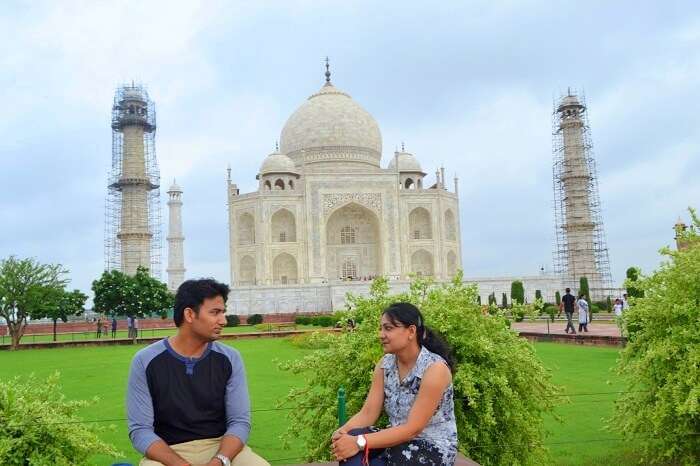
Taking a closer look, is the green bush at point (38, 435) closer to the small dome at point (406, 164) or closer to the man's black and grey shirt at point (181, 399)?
the man's black and grey shirt at point (181, 399)

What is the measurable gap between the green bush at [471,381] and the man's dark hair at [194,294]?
99cm

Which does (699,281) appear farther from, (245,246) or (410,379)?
(245,246)

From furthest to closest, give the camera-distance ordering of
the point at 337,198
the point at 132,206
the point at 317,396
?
the point at 132,206 → the point at 337,198 → the point at 317,396

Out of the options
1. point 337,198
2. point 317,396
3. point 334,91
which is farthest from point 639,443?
point 334,91

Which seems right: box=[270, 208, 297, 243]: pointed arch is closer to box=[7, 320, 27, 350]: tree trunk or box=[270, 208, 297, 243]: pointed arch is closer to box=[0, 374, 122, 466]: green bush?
box=[7, 320, 27, 350]: tree trunk

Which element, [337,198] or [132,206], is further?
[132,206]

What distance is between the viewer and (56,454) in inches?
119

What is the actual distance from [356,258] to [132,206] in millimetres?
12013

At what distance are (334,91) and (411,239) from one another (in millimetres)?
9437

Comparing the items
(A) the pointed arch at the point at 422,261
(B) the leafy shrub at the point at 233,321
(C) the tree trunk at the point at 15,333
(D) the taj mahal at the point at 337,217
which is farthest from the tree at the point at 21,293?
(A) the pointed arch at the point at 422,261

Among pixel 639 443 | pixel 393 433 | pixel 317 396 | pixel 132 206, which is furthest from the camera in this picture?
pixel 132 206

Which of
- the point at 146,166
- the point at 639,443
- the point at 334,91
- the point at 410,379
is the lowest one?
the point at 639,443

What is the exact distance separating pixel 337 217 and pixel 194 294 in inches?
1146

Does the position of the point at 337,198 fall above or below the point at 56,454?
above
